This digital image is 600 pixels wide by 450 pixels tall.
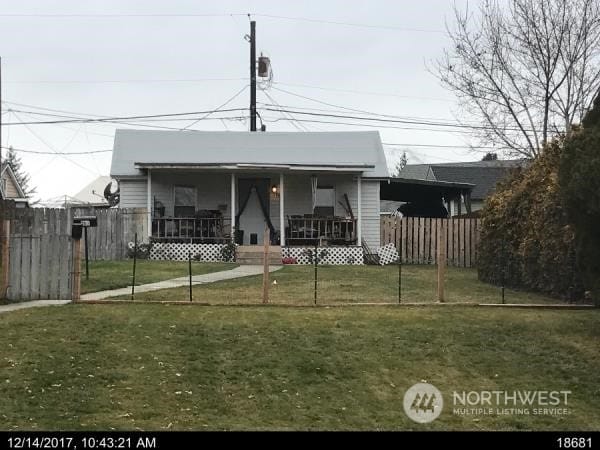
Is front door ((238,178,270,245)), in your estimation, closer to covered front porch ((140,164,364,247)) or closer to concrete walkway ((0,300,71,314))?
covered front porch ((140,164,364,247))

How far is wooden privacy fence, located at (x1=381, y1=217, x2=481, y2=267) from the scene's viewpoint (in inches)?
869

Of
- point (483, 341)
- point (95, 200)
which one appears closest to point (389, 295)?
point (483, 341)

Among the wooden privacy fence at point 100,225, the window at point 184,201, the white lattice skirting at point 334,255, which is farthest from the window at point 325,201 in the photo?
the wooden privacy fence at point 100,225

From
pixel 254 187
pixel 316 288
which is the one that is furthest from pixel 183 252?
pixel 316 288

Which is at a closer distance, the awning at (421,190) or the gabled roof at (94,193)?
the awning at (421,190)

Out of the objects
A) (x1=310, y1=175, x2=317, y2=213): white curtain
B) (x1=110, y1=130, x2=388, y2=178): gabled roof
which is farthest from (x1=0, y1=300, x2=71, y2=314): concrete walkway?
(x1=310, y1=175, x2=317, y2=213): white curtain

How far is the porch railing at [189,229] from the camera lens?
72.9ft

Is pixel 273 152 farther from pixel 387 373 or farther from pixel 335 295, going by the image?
pixel 387 373

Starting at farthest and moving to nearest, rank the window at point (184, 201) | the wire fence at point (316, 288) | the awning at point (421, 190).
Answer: the awning at point (421, 190)
the window at point (184, 201)
the wire fence at point (316, 288)

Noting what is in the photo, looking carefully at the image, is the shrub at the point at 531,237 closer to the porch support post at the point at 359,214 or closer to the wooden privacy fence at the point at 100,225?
the porch support post at the point at 359,214

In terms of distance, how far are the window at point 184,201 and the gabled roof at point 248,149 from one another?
1.13 metres

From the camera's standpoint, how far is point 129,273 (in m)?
15.5

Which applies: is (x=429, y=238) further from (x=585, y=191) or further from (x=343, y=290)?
(x=585, y=191)

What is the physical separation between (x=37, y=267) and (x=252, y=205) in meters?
13.2
